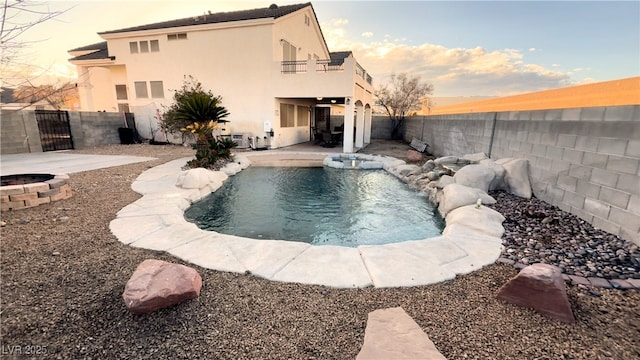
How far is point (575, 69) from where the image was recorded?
587 centimetres

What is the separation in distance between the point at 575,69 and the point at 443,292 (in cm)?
665

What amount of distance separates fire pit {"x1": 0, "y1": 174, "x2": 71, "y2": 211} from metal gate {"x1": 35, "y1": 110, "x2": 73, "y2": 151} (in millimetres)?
7582

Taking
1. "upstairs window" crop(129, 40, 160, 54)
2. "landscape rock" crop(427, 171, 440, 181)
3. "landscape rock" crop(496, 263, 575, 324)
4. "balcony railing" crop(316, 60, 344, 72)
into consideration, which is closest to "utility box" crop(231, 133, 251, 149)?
"balcony railing" crop(316, 60, 344, 72)

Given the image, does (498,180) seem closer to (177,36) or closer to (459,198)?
(459,198)

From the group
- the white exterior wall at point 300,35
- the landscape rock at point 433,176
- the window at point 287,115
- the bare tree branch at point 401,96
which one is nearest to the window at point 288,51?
the white exterior wall at point 300,35

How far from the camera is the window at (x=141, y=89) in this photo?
558 inches

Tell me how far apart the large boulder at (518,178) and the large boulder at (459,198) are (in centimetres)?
64

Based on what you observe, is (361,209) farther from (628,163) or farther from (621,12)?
(621,12)

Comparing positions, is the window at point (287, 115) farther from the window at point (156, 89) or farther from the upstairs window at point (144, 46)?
the upstairs window at point (144, 46)

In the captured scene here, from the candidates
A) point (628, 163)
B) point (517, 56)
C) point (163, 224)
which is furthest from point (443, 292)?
point (517, 56)

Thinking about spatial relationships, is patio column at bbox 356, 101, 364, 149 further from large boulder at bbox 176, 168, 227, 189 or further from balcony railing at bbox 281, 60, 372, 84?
large boulder at bbox 176, 168, 227, 189

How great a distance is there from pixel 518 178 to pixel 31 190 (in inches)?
327

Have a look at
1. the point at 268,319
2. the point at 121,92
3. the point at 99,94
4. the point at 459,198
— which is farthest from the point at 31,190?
the point at 99,94

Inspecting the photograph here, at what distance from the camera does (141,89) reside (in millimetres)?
14258
